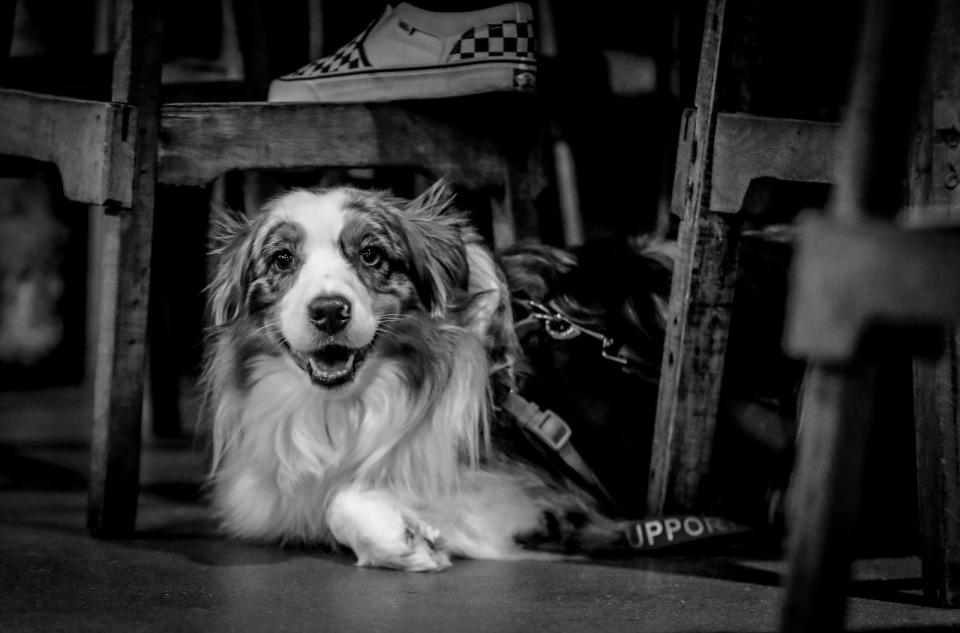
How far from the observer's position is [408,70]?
9.04 ft

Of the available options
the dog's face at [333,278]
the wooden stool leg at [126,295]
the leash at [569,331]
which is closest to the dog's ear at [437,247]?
the dog's face at [333,278]

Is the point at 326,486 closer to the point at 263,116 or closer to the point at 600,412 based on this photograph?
the point at 600,412

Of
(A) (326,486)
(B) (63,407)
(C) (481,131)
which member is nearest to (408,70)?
(C) (481,131)

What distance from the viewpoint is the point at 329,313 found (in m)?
2.24

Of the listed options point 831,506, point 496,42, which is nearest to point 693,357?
point 496,42

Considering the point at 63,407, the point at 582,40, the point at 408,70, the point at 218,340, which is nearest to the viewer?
the point at 218,340

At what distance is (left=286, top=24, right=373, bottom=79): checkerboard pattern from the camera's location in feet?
9.22

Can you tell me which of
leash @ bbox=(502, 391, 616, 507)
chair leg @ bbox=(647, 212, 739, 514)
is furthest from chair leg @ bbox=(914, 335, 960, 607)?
leash @ bbox=(502, 391, 616, 507)

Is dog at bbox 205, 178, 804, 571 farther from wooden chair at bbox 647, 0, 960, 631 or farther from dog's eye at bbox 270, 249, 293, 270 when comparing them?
wooden chair at bbox 647, 0, 960, 631

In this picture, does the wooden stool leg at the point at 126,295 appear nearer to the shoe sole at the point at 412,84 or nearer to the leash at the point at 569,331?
the shoe sole at the point at 412,84

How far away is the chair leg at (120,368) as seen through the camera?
2.39 metres

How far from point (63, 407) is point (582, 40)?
104 inches

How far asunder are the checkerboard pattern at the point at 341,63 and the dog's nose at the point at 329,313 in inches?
31.6

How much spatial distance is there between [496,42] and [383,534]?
1.21 m
